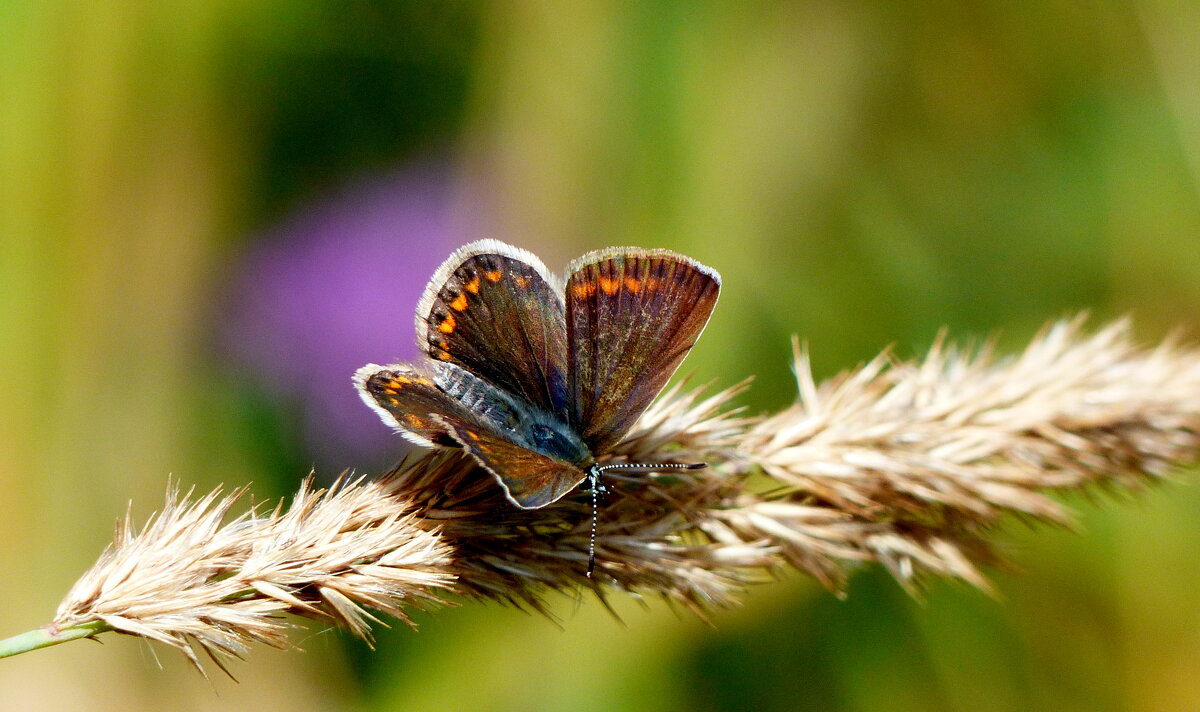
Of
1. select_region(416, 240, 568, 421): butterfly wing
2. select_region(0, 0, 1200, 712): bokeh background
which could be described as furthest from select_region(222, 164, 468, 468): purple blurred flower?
select_region(416, 240, 568, 421): butterfly wing

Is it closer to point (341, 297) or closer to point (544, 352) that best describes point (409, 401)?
point (544, 352)

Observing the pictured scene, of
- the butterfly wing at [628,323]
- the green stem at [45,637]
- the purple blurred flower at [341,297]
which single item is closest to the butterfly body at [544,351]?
the butterfly wing at [628,323]

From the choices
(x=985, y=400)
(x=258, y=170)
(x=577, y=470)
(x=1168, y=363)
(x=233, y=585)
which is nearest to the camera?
(x=233, y=585)

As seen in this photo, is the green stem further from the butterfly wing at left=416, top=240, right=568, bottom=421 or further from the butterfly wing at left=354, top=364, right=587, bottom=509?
the butterfly wing at left=416, top=240, right=568, bottom=421

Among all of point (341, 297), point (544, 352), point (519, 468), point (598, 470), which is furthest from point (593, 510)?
point (341, 297)

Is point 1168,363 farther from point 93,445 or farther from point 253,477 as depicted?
point 93,445

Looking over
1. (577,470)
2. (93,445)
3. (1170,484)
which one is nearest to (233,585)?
(577,470)
